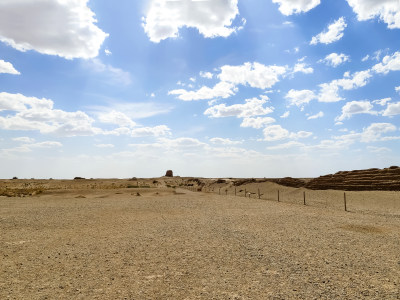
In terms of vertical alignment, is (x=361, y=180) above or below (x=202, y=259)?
above

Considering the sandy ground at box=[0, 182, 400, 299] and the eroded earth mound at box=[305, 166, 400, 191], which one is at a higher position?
the eroded earth mound at box=[305, 166, 400, 191]

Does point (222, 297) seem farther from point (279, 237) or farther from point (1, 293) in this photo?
point (279, 237)

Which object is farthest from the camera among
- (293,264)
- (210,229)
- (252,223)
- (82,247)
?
(252,223)

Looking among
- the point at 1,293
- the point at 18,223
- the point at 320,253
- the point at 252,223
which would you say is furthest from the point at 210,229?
the point at 18,223

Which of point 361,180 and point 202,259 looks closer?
point 202,259

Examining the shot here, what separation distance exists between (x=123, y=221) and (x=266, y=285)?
1366 centimetres

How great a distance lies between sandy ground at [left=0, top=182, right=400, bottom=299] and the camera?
7957mm

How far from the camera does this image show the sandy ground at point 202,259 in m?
7.96

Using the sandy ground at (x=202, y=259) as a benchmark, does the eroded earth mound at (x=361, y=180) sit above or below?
above

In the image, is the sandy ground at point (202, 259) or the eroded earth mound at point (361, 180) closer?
the sandy ground at point (202, 259)

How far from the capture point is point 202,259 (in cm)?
1075

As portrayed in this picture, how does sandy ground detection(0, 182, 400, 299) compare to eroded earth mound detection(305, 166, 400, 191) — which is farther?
eroded earth mound detection(305, 166, 400, 191)

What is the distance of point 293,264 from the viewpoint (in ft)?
33.0

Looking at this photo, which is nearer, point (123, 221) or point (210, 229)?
point (210, 229)
